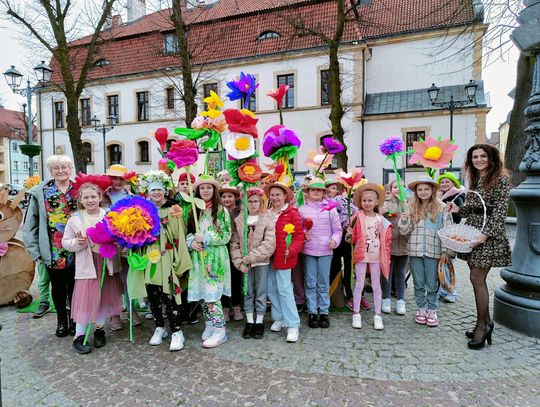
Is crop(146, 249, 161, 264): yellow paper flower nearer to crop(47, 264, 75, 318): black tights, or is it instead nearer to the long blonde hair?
crop(47, 264, 75, 318): black tights

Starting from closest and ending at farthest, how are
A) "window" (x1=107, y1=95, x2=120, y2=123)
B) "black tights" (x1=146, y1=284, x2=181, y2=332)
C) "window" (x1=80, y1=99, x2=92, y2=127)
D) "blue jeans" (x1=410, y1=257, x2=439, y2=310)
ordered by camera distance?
"black tights" (x1=146, y1=284, x2=181, y2=332), "blue jeans" (x1=410, y1=257, x2=439, y2=310), "window" (x1=107, y1=95, x2=120, y2=123), "window" (x1=80, y1=99, x2=92, y2=127)

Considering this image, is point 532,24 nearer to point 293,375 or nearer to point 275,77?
point 293,375

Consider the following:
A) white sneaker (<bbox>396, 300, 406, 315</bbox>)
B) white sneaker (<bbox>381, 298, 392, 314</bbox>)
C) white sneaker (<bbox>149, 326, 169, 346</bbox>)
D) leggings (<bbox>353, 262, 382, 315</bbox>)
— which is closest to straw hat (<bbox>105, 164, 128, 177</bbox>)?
white sneaker (<bbox>149, 326, 169, 346</bbox>)

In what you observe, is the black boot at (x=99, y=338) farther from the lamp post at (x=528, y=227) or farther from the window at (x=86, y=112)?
the window at (x=86, y=112)

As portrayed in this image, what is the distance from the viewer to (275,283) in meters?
4.10

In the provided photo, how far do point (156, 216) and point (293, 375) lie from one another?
187cm

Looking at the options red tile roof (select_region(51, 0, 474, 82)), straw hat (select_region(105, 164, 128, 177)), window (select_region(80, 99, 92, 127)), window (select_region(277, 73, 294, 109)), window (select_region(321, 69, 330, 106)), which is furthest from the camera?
window (select_region(80, 99, 92, 127))

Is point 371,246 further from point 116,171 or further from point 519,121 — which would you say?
point 519,121

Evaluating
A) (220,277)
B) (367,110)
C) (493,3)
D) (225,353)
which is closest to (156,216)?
(220,277)

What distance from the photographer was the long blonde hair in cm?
425

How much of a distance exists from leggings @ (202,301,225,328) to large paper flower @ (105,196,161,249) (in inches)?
34.5

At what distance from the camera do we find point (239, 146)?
3.88 meters

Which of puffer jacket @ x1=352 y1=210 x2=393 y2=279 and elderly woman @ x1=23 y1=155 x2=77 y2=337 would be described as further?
puffer jacket @ x1=352 y1=210 x2=393 y2=279

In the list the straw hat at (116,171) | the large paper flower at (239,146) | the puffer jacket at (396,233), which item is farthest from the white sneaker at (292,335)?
the straw hat at (116,171)
